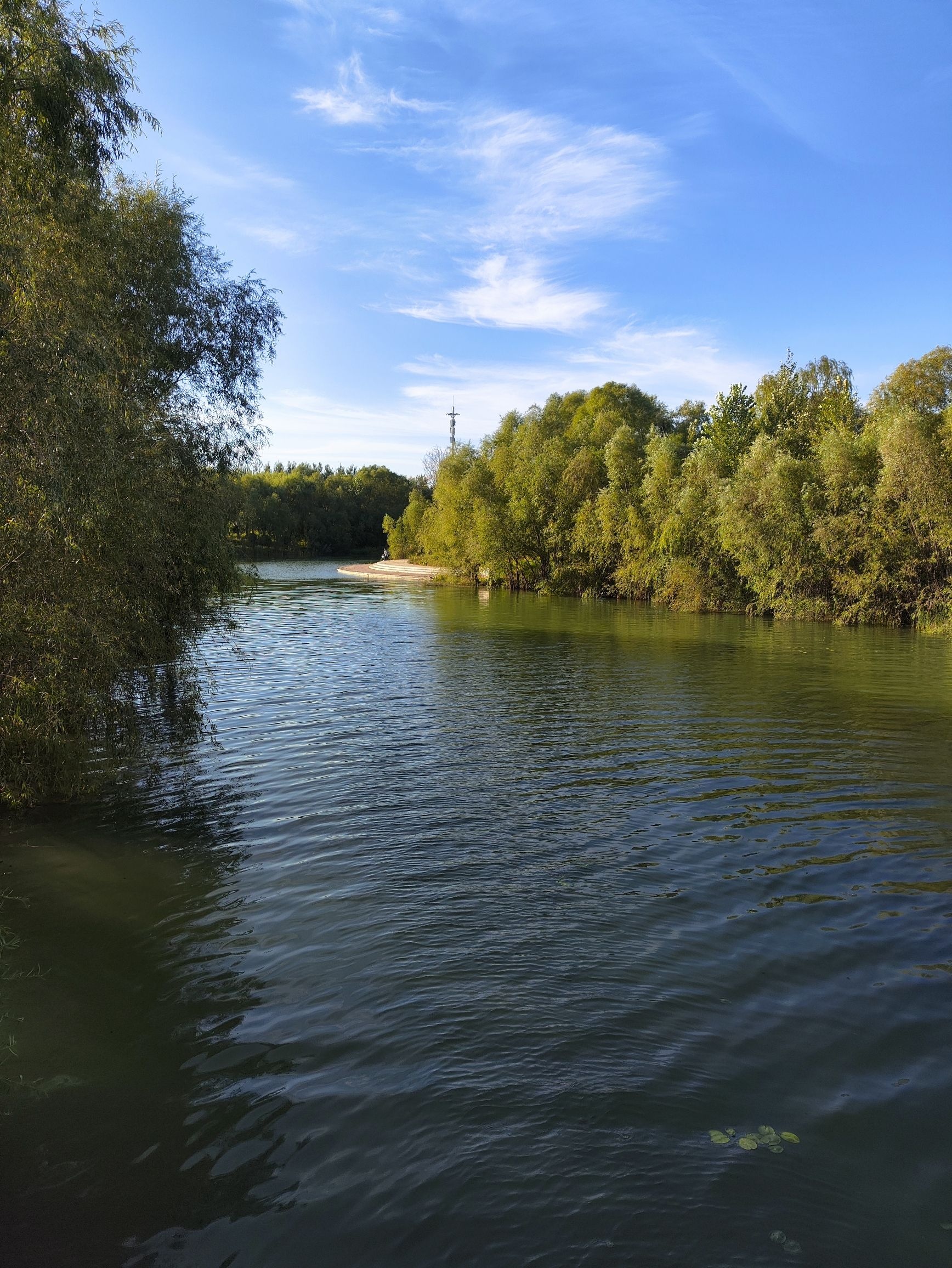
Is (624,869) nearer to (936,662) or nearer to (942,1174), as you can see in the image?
(942,1174)

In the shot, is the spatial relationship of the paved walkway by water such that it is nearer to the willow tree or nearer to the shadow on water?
the willow tree

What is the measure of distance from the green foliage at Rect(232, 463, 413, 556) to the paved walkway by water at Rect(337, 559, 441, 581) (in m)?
34.9

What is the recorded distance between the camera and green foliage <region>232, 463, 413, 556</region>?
Answer: 425 feet

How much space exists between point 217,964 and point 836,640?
28.9 meters

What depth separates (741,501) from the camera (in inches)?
1524

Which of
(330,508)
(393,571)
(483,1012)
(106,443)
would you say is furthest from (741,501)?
(330,508)

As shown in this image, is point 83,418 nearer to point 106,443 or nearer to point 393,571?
point 106,443

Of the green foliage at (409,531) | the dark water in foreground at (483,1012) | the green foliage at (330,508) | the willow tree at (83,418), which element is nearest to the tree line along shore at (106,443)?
the willow tree at (83,418)

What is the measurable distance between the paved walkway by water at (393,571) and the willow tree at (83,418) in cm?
5697

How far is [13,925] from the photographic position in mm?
7941

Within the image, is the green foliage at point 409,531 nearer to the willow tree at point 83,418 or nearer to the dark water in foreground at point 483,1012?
the willow tree at point 83,418

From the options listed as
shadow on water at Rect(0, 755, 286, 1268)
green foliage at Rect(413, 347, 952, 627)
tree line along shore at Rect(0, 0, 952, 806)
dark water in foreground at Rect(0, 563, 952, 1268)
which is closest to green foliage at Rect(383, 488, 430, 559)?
green foliage at Rect(413, 347, 952, 627)

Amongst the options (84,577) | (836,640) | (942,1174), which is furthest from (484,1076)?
(836,640)

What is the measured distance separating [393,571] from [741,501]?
45.3 meters
